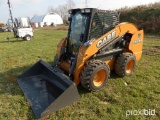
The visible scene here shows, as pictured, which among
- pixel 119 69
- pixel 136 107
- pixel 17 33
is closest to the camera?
pixel 136 107

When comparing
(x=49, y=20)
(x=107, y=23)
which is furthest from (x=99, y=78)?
(x=49, y=20)

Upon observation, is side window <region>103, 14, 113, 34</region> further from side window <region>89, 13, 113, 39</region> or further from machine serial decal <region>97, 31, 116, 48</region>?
machine serial decal <region>97, 31, 116, 48</region>

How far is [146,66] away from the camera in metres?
6.01

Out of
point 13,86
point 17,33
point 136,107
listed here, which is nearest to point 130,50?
point 136,107

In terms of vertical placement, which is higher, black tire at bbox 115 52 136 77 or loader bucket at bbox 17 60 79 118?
black tire at bbox 115 52 136 77

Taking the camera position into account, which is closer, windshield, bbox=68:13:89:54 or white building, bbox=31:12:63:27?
windshield, bbox=68:13:89:54

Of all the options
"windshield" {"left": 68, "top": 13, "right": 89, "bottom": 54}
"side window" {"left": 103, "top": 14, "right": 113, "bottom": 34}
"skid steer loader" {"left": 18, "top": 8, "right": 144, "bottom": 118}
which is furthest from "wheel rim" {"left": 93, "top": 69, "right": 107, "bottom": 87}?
"side window" {"left": 103, "top": 14, "right": 113, "bottom": 34}

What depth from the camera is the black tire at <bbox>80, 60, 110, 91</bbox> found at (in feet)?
12.7

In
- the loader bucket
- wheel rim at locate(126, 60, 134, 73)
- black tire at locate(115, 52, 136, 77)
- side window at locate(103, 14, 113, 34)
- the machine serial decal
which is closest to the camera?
the loader bucket

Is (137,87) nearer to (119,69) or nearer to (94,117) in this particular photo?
(119,69)

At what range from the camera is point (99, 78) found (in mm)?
4293

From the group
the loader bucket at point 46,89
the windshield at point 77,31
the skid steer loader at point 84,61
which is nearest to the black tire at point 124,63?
the skid steer loader at point 84,61

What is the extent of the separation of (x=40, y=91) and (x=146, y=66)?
154 inches

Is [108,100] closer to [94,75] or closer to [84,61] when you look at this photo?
[94,75]
